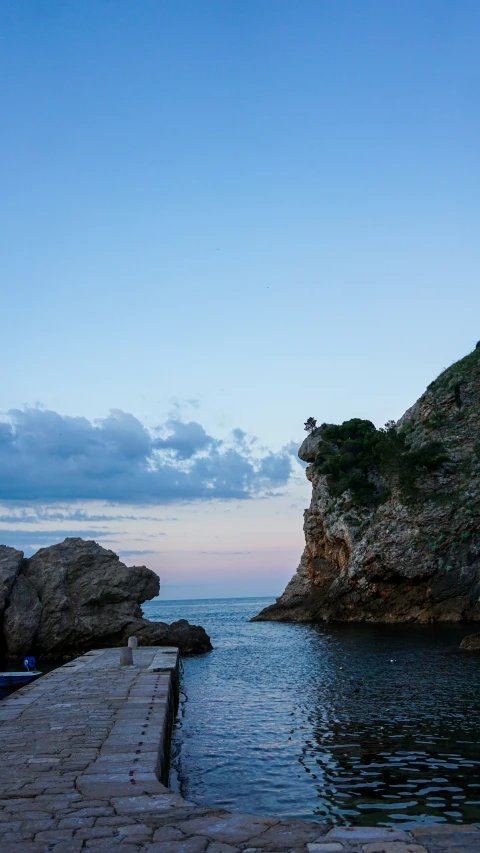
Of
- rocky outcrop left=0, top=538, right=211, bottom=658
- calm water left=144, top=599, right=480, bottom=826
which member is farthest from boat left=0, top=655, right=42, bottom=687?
rocky outcrop left=0, top=538, right=211, bottom=658

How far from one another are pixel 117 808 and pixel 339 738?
921cm

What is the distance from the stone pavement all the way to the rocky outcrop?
25.0m

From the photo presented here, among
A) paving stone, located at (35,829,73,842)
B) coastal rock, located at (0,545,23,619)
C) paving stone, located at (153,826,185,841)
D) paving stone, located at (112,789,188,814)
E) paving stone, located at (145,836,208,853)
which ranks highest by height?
coastal rock, located at (0,545,23,619)

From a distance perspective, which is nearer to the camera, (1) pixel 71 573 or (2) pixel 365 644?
(2) pixel 365 644

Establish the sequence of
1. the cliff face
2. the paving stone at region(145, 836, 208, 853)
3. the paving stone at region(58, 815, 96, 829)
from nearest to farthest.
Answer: the paving stone at region(145, 836, 208, 853), the paving stone at region(58, 815, 96, 829), the cliff face

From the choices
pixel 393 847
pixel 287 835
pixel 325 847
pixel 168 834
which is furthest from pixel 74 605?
pixel 393 847

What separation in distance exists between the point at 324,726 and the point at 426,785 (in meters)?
5.70

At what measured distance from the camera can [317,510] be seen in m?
67.4

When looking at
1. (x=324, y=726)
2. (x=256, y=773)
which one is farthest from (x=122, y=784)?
(x=324, y=726)

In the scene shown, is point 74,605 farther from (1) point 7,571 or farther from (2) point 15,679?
(2) point 15,679

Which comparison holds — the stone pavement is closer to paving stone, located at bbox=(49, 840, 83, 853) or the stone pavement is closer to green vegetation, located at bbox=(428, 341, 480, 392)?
paving stone, located at bbox=(49, 840, 83, 853)

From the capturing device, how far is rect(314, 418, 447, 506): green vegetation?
190 feet

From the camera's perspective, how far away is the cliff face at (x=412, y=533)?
169 feet

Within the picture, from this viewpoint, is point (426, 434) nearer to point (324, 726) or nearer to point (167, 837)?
point (324, 726)
